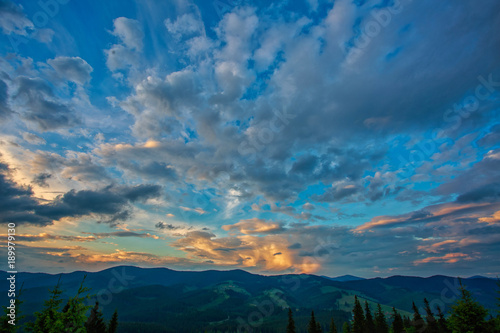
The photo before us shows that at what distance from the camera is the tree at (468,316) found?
82.4 ft

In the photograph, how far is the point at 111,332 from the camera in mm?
55031

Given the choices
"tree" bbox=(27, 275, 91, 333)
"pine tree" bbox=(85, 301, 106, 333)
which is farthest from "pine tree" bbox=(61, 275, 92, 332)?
"pine tree" bbox=(85, 301, 106, 333)

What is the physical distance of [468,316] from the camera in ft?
83.1

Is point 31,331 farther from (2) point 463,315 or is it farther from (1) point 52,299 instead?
(2) point 463,315

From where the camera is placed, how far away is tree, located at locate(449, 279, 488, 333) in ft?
82.4

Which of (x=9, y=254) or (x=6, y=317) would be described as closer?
(x=6, y=317)

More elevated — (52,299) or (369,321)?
(52,299)

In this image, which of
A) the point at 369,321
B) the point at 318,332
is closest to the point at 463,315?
the point at 318,332

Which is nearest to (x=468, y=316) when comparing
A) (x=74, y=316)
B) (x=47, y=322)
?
(x=74, y=316)

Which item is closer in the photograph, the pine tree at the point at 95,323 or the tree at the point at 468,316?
the tree at the point at 468,316

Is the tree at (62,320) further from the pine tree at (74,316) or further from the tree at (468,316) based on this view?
the tree at (468,316)

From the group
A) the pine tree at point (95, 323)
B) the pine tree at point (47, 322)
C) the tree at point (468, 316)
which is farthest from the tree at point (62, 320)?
the tree at point (468, 316)

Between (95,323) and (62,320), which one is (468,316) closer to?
(62,320)

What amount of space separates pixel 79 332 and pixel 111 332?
47450 millimetres
